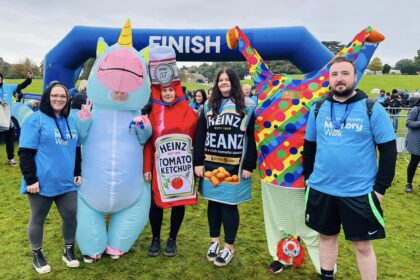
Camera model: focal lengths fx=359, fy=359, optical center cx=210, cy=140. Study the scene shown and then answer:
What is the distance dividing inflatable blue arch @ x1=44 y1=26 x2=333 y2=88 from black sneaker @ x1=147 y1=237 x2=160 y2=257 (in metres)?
3.38

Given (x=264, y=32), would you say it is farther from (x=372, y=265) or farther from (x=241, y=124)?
(x=372, y=265)

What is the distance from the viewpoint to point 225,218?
3240mm

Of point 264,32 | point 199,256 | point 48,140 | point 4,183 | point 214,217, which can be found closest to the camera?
point 48,140

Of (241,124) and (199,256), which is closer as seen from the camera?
(241,124)

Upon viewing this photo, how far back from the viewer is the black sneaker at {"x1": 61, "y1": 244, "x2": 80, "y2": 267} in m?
3.21

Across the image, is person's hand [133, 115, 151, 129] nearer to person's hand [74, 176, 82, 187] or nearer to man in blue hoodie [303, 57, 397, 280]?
person's hand [74, 176, 82, 187]

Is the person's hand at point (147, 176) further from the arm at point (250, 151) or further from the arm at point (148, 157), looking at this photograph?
the arm at point (250, 151)

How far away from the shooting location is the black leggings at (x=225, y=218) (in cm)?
323

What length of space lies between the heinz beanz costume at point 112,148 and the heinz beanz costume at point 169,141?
0.10m

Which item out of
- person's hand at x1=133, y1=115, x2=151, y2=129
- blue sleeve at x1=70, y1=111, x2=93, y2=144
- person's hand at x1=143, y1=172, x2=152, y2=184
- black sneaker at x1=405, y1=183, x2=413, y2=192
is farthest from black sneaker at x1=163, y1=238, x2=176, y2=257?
black sneaker at x1=405, y1=183, x2=413, y2=192

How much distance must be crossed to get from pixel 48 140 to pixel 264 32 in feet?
12.8

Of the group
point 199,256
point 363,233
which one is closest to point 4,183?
point 199,256

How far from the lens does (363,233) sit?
2.36 meters

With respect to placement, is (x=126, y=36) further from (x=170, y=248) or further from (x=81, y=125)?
(x=170, y=248)
